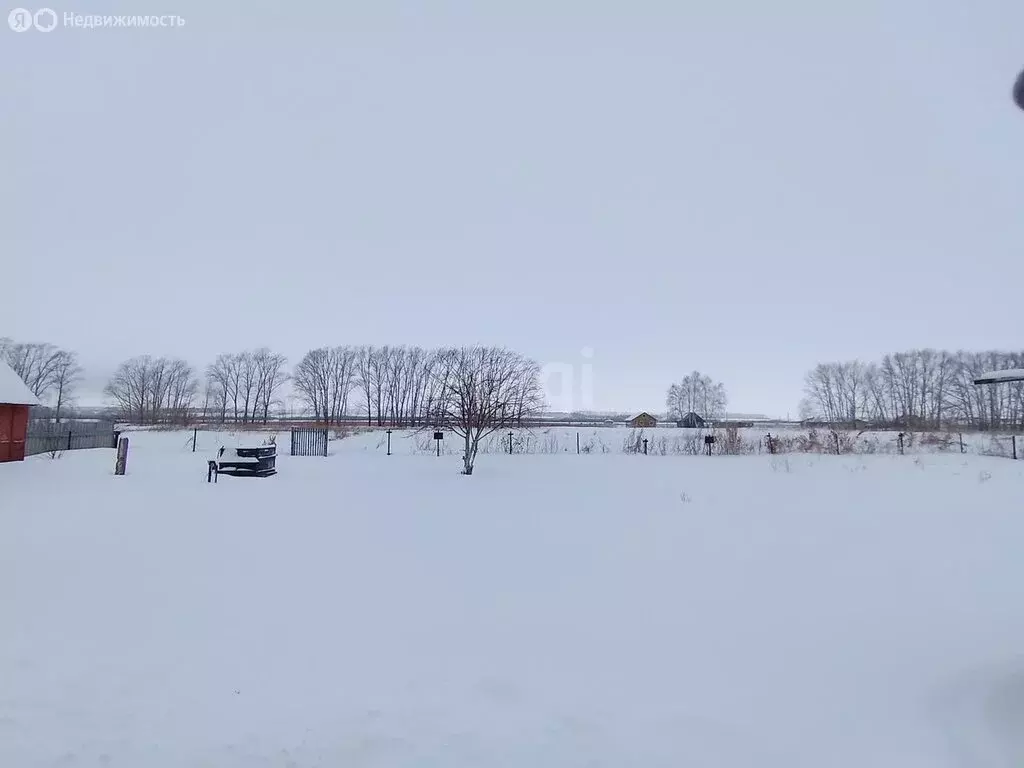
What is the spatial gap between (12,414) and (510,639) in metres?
21.6

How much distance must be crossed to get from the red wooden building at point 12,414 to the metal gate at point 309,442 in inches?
336

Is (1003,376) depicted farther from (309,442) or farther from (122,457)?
(309,442)

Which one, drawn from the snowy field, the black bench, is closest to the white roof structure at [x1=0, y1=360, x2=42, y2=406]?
the black bench

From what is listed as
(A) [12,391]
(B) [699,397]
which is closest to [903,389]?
(B) [699,397]

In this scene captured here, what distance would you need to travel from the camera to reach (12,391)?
16.6 metres

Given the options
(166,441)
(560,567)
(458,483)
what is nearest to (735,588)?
(560,567)

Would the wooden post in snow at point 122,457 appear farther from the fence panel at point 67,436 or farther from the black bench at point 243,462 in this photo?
the fence panel at point 67,436

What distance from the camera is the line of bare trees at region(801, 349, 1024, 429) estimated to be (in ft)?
142

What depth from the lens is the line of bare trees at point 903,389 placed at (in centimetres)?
4319

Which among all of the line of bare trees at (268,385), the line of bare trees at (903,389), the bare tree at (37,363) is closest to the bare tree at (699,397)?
the line of bare trees at (903,389)

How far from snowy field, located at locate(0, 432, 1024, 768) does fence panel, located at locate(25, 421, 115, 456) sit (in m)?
16.1

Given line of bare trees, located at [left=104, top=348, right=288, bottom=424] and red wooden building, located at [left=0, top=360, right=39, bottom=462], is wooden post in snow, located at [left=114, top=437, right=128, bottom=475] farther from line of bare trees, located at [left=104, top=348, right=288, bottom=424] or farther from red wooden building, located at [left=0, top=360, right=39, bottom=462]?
line of bare trees, located at [left=104, top=348, right=288, bottom=424]

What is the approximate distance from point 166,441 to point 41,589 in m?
26.2

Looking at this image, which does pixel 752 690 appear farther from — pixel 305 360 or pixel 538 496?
pixel 305 360
